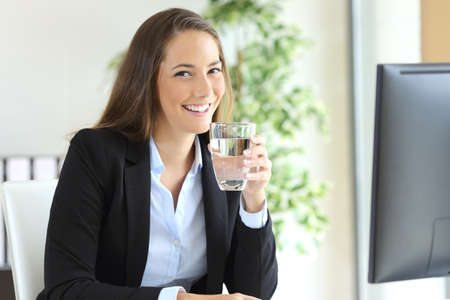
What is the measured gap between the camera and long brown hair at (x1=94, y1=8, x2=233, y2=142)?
5.37ft

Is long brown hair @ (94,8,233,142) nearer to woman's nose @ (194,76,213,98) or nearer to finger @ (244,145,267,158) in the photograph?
woman's nose @ (194,76,213,98)

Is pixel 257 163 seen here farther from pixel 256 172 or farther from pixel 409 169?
pixel 409 169

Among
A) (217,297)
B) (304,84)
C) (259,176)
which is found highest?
(304,84)

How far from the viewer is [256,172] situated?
1.47 metres

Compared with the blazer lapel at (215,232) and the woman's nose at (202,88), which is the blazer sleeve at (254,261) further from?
the woman's nose at (202,88)

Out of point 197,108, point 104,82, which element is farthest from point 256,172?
point 104,82

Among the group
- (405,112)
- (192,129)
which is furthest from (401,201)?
(192,129)

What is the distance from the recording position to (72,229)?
4.88ft

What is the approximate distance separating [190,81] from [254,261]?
467mm

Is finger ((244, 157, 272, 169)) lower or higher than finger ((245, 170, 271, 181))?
higher

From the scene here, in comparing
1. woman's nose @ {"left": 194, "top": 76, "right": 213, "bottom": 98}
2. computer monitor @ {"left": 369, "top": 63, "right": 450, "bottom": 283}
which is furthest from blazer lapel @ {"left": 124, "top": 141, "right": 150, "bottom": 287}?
computer monitor @ {"left": 369, "top": 63, "right": 450, "bottom": 283}

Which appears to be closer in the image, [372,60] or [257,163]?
[257,163]

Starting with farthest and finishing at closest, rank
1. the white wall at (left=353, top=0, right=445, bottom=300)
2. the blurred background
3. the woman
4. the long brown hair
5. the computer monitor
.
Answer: the blurred background < the white wall at (left=353, top=0, right=445, bottom=300) < the long brown hair < the woman < the computer monitor

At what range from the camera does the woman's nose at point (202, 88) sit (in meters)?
1.59
